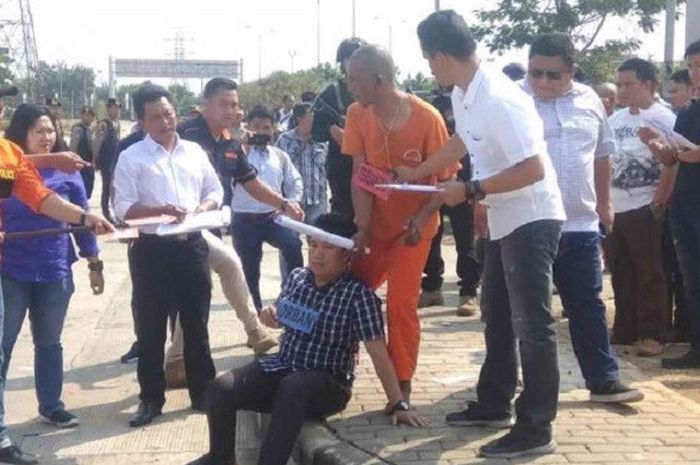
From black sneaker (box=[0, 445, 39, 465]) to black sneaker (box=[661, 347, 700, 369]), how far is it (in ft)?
12.8

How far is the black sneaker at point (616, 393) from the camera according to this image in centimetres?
549

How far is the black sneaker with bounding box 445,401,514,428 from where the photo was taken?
530 centimetres

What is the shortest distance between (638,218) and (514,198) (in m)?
3.08

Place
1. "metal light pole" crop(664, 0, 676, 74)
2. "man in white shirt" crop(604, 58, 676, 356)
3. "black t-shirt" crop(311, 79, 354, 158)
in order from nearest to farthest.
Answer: "black t-shirt" crop(311, 79, 354, 158), "man in white shirt" crop(604, 58, 676, 356), "metal light pole" crop(664, 0, 676, 74)

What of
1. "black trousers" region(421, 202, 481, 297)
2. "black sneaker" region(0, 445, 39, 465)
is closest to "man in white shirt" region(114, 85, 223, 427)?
"black sneaker" region(0, 445, 39, 465)

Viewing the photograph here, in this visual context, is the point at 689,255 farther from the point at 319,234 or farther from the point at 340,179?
the point at 319,234

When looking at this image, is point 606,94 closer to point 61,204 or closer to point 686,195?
point 686,195

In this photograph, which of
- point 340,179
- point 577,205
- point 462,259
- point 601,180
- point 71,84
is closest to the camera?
point 577,205

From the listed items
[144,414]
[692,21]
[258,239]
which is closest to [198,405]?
[144,414]

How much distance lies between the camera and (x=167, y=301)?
6273 mm

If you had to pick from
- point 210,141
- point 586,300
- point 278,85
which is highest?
point 278,85

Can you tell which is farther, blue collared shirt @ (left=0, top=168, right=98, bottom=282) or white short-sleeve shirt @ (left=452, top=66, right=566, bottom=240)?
blue collared shirt @ (left=0, top=168, right=98, bottom=282)

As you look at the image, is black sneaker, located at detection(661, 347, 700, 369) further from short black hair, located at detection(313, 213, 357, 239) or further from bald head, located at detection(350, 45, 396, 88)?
bald head, located at detection(350, 45, 396, 88)

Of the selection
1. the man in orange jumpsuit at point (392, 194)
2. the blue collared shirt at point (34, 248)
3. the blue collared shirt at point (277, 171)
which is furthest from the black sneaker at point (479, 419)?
the blue collared shirt at point (277, 171)
